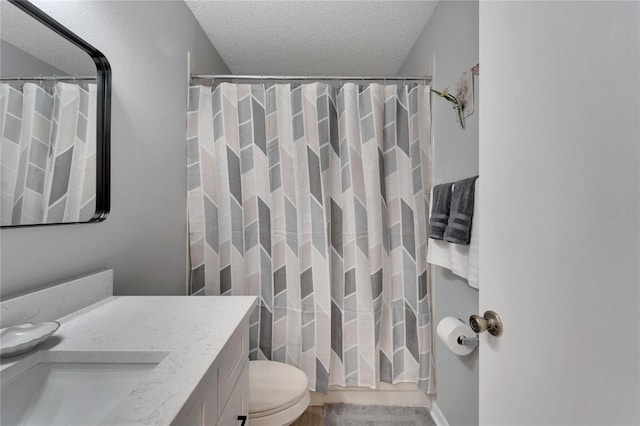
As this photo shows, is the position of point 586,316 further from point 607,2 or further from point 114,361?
point 114,361

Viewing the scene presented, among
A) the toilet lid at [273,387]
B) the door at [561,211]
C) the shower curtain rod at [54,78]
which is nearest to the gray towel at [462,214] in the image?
the door at [561,211]

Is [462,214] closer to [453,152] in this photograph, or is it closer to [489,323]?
[453,152]

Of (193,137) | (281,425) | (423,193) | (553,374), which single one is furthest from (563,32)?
(193,137)

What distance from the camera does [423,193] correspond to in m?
1.74

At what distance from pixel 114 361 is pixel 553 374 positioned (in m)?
0.87

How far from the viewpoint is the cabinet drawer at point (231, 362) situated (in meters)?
0.74

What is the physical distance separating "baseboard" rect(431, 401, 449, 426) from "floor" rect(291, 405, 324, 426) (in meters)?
0.65

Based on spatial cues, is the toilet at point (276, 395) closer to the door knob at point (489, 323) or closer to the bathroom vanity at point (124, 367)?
the bathroom vanity at point (124, 367)

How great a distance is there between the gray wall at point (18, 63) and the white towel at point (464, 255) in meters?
1.45

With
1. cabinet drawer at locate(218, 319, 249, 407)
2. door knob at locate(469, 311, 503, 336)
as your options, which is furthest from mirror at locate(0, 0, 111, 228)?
door knob at locate(469, 311, 503, 336)

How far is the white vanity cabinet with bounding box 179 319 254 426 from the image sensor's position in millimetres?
567

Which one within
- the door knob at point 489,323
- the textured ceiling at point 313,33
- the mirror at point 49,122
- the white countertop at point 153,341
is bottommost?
the white countertop at point 153,341

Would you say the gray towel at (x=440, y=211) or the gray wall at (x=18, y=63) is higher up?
the gray wall at (x=18, y=63)

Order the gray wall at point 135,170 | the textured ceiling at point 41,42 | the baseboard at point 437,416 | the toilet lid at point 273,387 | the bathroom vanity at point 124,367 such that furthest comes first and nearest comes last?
the baseboard at point 437,416 < the toilet lid at point 273,387 < the gray wall at point 135,170 < the textured ceiling at point 41,42 < the bathroom vanity at point 124,367
